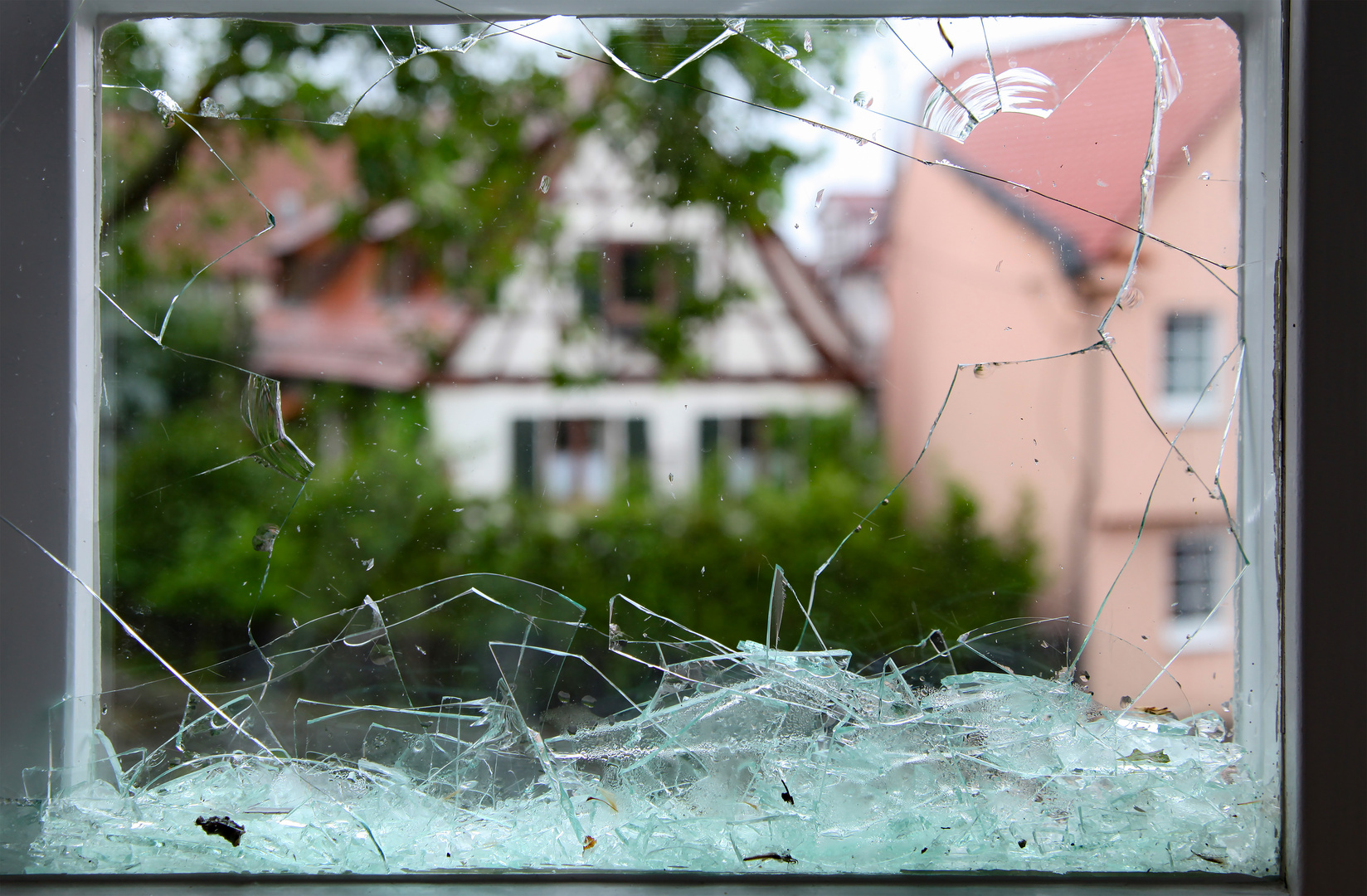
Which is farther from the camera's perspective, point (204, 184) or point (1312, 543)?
point (204, 184)

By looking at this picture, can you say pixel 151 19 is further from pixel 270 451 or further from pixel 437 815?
pixel 437 815

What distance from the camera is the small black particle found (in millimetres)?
476

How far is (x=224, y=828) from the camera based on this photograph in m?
0.48

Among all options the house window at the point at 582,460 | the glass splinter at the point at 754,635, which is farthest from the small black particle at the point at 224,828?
the house window at the point at 582,460

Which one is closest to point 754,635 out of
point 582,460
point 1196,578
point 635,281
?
point 1196,578

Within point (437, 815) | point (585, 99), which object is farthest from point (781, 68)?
point (585, 99)

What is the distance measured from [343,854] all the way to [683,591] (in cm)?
239

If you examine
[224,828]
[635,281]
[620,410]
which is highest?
[635,281]

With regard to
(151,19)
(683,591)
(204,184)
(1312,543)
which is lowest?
(683,591)

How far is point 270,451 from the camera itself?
0.65 m

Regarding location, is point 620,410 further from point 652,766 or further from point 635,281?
point 652,766

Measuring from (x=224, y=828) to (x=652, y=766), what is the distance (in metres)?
0.27

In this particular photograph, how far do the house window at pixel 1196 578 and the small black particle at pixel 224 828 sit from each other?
0.66 meters

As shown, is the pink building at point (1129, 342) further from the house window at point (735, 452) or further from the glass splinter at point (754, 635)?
the house window at point (735, 452)
